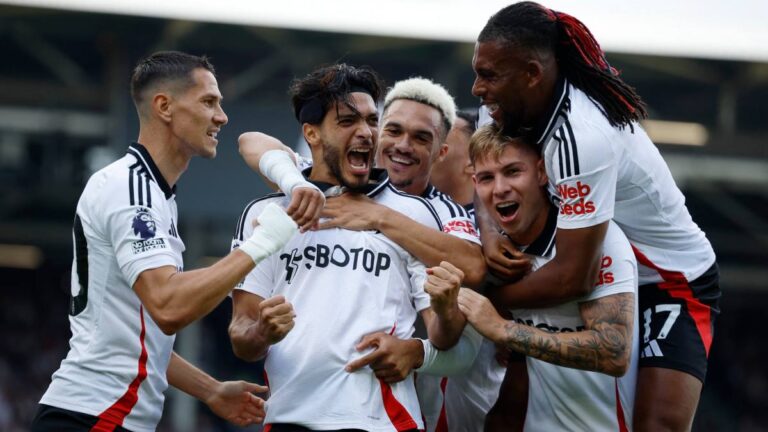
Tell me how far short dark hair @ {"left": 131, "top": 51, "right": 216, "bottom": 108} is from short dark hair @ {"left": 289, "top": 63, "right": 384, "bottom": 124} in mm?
550

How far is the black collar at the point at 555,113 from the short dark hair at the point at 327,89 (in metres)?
0.82

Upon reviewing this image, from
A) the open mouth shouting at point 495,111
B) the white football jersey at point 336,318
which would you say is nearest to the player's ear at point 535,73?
the open mouth shouting at point 495,111

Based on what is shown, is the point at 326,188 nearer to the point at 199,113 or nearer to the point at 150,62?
the point at 199,113

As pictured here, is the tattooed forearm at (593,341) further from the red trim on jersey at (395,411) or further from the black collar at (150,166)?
the black collar at (150,166)

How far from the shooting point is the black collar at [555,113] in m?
5.08

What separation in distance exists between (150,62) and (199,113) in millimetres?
403

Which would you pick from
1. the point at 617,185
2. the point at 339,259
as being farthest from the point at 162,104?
the point at 617,185

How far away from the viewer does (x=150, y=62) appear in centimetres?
567

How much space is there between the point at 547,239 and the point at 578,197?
45 centimetres

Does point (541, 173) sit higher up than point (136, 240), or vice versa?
point (541, 173)

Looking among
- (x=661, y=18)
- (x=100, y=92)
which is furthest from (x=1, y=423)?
(x=661, y=18)

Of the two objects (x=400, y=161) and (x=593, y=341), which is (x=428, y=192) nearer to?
(x=400, y=161)

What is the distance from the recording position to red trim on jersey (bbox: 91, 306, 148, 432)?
498 cm

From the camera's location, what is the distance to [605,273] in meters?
5.12
